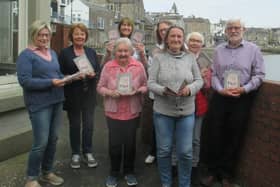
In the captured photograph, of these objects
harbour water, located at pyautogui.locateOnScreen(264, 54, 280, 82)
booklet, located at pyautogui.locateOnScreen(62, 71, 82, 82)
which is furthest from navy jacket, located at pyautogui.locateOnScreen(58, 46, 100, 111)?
harbour water, located at pyautogui.locateOnScreen(264, 54, 280, 82)

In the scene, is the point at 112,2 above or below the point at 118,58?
above

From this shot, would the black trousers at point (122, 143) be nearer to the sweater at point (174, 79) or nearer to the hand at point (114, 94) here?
the hand at point (114, 94)

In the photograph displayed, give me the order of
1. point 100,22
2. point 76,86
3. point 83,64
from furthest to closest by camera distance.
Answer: point 100,22 → point 76,86 → point 83,64

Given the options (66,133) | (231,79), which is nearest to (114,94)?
(231,79)

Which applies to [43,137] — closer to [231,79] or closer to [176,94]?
[176,94]

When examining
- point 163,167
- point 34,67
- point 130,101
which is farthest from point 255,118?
point 34,67

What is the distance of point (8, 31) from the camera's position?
520 centimetres

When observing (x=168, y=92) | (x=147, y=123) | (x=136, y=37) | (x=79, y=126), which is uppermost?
(x=136, y=37)

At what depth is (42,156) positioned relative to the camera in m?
3.66

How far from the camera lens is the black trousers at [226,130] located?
3.52 metres

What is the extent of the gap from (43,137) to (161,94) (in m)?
1.22

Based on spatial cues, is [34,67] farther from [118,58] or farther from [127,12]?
[127,12]

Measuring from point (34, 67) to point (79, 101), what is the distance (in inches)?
33.1

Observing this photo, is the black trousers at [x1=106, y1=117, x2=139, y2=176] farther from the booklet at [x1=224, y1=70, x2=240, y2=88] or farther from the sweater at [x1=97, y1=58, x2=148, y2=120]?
the booklet at [x1=224, y1=70, x2=240, y2=88]
